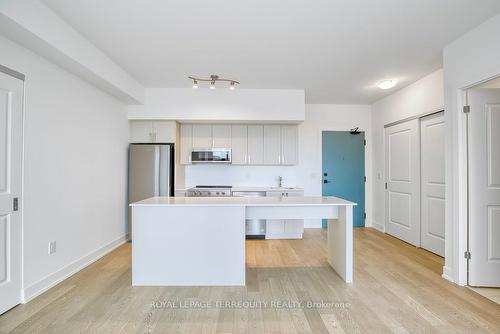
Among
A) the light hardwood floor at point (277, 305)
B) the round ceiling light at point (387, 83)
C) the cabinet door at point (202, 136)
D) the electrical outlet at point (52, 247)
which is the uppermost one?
the round ceiling light at point (387, 83)

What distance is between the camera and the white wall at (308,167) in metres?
5.48

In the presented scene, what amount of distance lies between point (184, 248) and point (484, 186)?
3.05 m

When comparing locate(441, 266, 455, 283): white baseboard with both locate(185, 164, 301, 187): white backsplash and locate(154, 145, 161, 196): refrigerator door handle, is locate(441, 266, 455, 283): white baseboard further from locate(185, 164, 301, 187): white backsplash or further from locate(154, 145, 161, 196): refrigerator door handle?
locate(154, 145, 161, 196): refrigerator door handle

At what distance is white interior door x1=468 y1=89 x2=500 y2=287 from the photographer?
109 inches

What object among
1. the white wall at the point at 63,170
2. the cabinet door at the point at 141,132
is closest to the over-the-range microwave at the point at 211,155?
the cabinet door at the point at 141,132

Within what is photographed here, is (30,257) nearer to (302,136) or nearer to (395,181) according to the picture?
(302,136)

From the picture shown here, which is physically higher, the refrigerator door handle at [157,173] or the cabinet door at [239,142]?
the cabinet door at [239,142]

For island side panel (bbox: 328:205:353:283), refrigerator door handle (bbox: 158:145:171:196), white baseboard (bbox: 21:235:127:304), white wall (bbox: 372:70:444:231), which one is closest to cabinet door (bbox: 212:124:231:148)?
refrigerator door handle (bbox: 158:145:171:196)

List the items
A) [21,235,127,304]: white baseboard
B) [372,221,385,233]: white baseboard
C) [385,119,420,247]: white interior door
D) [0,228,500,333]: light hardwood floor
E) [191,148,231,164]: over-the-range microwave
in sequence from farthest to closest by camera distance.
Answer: [372,221,385,233]: white baseboard → [191,148,231,164]: over-the-range microwave → [385,119,420,247]: white interior door → [21,235,127,304]: white baseboard → [0,228,500,333]: light hardwood floor

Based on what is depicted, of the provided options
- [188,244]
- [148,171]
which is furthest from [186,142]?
[188,244]

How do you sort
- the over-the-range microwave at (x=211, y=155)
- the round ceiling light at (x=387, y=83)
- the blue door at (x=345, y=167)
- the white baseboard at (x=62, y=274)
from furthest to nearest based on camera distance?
the blue door at (x=345, y=167) < the over-the-range microwave at (x=211, y=155) < the round ceiling light at (x=387, y=83) < the white baseboard at (x=62, y=274)

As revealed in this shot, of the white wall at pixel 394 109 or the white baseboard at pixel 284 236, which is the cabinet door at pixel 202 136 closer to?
the white baseboard at pixel 284 236

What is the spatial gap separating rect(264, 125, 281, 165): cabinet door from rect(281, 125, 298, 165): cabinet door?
Result: 8cm

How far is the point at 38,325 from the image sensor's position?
6.93 feet
